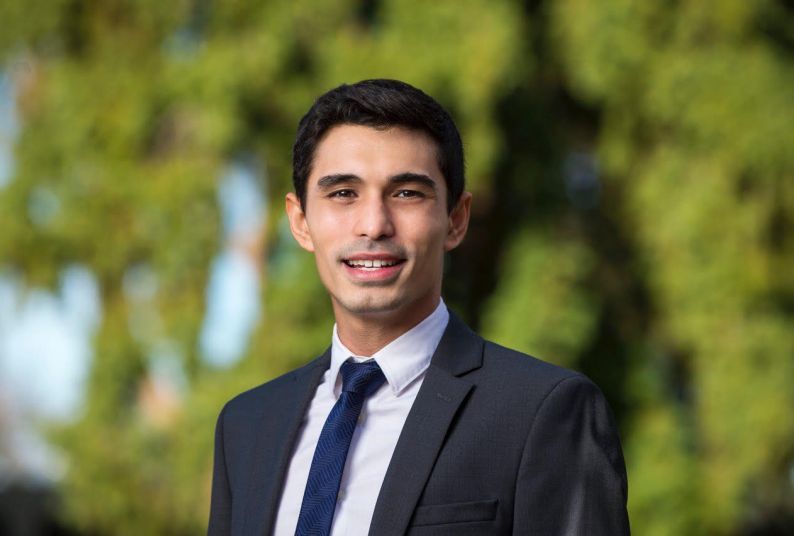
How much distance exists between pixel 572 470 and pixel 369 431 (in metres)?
0.35

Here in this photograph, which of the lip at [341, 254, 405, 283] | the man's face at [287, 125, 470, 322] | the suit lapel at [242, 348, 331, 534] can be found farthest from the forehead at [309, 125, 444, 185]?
the suit lapel at [242, 348, 331, 534]

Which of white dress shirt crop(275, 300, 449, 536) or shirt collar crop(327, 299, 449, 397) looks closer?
white dress shirt crop(275, 300, 449, 536)

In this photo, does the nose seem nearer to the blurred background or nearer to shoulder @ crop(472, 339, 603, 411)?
shoulder @ crop(472, 339, 603, 411)

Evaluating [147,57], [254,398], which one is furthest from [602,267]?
[254,398]

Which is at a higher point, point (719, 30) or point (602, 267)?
point (719, 30)

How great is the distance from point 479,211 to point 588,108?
1.37 m

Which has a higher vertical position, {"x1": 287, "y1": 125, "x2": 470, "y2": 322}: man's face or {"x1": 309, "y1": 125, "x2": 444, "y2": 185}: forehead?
{"x1": 309, "y1": 125, "x2": 444, "y2": 185}: forehead

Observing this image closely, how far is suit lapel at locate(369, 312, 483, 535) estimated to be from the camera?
5.97 feet

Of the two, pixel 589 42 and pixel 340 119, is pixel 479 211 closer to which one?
pixel 589 42

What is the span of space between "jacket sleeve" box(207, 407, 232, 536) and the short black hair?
539 mm

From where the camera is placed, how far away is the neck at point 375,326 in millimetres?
1996

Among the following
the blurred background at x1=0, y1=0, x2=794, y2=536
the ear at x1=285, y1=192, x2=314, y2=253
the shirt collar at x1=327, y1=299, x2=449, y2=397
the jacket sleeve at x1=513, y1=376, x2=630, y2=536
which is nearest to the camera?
the jacket sleeve at x1=513, y1=376, x2=630, y2=536

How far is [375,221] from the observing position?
1927mm

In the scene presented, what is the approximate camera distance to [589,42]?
8141mm
